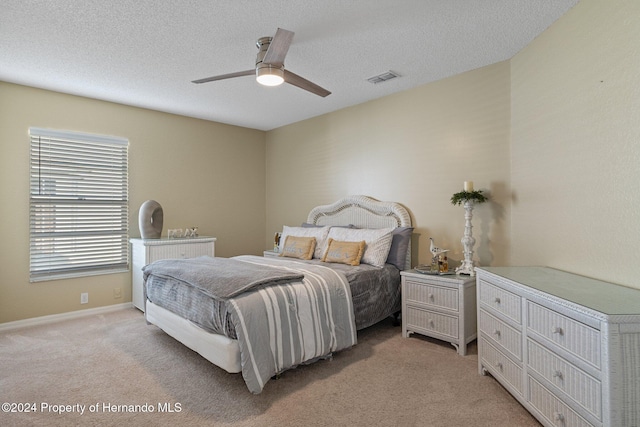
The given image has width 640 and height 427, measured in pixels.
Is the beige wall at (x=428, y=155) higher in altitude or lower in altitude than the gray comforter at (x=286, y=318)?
higher

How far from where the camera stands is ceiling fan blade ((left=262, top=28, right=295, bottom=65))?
2.15 m

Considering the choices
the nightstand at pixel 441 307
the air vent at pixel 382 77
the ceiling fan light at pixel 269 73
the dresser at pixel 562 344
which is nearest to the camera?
the dresser at pixel 562 344

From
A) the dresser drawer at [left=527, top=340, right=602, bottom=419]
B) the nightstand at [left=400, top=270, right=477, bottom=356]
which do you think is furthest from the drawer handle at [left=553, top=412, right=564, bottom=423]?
the nightstand at [left=400, top=270, right=477, bottom=356]

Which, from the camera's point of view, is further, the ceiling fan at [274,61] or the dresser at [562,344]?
the ceiling fan at [274,61]

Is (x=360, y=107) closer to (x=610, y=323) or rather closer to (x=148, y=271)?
(x=148, y=271)

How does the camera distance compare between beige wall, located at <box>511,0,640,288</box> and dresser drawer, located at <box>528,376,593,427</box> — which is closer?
dresser drawer, located at <box>528,376,593,427</box>

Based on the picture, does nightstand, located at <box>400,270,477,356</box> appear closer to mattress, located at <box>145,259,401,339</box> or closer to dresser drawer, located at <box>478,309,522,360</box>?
mattress, located at <box>145,259,401,339</box>

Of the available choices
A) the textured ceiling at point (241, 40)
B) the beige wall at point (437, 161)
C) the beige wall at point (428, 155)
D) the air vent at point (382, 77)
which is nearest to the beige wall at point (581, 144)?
the beige wall at point (437, 161)

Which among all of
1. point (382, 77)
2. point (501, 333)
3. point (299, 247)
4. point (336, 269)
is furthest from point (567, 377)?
point (382, 77)

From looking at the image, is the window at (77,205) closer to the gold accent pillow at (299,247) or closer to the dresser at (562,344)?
the gold accent pillow at (299,247)

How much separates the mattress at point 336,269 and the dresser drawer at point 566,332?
1.43 meters

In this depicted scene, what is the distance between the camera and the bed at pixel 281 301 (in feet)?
7.24

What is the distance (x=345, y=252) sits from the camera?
3.55m

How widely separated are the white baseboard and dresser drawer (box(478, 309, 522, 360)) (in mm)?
4151
